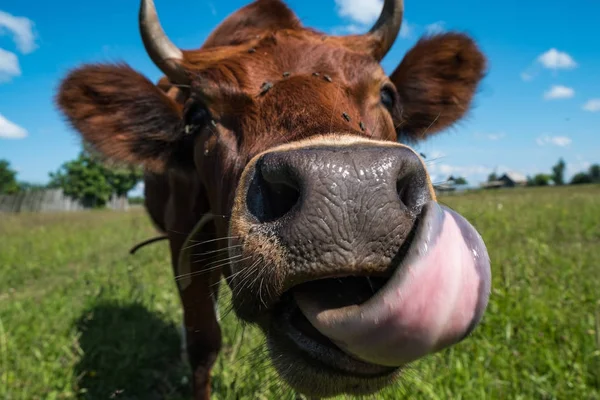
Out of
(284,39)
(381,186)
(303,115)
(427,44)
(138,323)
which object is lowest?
(138,323)

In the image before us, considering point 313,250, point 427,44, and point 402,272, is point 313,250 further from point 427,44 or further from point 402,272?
point 427,44

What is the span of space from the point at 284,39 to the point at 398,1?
3.46ft

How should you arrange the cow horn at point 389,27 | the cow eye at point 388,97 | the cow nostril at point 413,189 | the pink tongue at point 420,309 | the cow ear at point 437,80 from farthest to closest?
the cow ear at point 437,80
the cow horn at point 389,27
the cow eye at point 388,97
the cow nostril at point 413,189
the pink tongue at point 420,309

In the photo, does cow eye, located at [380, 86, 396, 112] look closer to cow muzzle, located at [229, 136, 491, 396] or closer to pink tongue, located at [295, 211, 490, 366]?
cow muzzle, located at [229, 136, 491, 396]

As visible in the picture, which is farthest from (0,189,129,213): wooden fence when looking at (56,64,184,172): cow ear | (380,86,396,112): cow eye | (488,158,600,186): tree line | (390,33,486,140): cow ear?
(488,158,600,186): tree line

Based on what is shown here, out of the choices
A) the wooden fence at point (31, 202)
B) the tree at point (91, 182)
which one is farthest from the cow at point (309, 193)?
the tree at point (91, 182)

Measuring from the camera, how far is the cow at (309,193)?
134 centimetres

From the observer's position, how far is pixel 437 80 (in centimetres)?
367

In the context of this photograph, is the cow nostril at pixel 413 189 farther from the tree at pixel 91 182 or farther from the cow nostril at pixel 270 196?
the tree at pixel 91 182

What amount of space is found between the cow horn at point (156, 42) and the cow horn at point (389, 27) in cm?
142

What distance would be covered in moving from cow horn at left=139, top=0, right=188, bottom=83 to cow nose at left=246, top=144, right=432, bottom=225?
73.2 inches

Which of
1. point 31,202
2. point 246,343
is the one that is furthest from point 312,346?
point 31,202

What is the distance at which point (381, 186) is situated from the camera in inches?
53.5

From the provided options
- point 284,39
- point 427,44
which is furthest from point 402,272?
point 427,44
